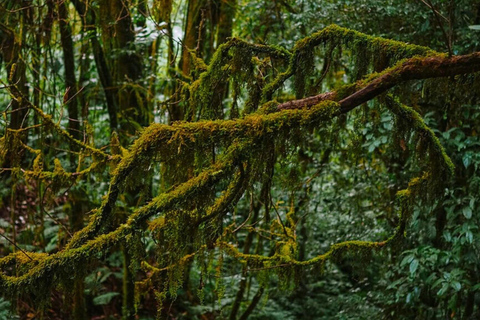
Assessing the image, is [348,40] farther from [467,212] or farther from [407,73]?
[467,212]

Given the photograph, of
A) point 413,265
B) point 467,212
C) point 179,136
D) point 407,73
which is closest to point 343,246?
point 413,265

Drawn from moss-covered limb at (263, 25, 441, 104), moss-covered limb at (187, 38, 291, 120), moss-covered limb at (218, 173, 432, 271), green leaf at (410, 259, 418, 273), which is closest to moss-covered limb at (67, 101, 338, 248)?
moss-covered limb at (263, 25, 441, 104)

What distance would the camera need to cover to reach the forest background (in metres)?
1.69

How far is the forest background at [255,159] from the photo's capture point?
→ 1687 mm

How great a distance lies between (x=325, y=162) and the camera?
5.46 m

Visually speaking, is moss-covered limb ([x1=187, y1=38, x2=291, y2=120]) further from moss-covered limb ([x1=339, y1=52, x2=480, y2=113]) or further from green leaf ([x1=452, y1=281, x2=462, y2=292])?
green leaf ([x1=452, y1=281, x2=462, y2=292])

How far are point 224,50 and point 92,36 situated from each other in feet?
7.58

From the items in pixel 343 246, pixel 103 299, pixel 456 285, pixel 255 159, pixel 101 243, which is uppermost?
pixel 255 159

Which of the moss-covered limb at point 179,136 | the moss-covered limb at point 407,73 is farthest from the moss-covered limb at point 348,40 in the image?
the moss-covered limb at point 179,136

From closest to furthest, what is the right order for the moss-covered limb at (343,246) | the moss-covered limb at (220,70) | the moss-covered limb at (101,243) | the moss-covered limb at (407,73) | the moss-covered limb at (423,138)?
the moss-covered limb at (101,243)
the moss-covered limb at (407,73)
the moss-covered limb at (423,138)
the moss-covered limb at (220,70)
the moss-covered limb at (343,246)

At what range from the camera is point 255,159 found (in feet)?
5.60

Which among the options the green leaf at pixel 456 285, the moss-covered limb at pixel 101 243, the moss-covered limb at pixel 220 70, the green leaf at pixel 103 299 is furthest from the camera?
the green leaf at pixel 103 299

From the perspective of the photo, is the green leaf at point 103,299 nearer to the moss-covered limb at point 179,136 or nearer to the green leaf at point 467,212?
the green leaf at point 467,212

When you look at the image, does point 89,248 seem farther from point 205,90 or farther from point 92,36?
point 92,36
